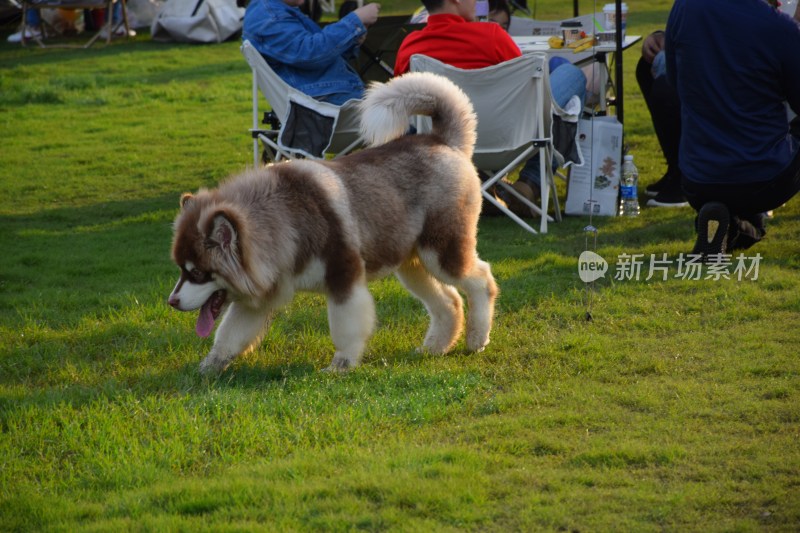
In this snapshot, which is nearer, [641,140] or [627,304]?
[627,304]

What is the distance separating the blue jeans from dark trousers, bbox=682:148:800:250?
166 centimetres

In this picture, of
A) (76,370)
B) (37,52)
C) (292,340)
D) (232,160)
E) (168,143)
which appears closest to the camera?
(76,370)

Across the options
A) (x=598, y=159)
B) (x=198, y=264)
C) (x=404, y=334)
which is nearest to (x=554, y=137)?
(x=598, y=159)

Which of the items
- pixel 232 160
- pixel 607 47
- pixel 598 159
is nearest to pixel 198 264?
pixel 598 159

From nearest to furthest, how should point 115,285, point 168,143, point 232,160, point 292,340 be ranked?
point 292,340 → point 115,285 → point 232,160 → point 168,143

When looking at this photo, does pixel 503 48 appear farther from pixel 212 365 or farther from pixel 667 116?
→ pixel 212 365

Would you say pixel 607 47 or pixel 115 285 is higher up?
pixel 607 47

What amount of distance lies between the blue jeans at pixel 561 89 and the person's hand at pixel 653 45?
66 centimetres

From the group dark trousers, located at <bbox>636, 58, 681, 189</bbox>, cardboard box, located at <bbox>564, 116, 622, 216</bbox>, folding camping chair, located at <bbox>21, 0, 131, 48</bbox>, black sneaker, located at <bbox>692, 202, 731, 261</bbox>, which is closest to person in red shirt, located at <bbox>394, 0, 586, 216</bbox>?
cardboard box, located at <bbox>564, 116, 622, 216</bbox>

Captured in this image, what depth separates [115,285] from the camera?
6.75 m

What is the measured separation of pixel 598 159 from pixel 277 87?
8.78 ft

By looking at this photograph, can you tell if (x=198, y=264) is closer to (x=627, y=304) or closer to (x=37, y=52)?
(x=627, y=304)

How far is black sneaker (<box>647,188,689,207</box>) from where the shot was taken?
8.22 m

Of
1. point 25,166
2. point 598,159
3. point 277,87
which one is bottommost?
point 25,166
